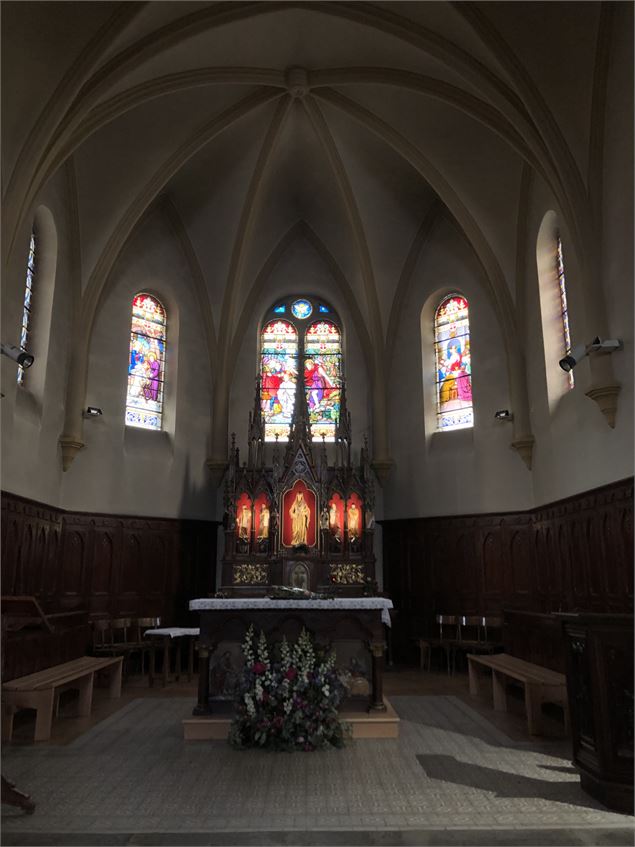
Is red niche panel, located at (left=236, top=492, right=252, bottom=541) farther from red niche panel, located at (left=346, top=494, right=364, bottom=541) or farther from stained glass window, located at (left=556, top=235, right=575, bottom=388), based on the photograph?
stained glass window, located at (left=556, top=235, right=575, bottom=388)

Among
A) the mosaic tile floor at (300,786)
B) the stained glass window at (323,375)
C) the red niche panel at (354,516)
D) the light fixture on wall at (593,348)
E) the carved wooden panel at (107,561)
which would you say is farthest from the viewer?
the stained glass window at (323,375)

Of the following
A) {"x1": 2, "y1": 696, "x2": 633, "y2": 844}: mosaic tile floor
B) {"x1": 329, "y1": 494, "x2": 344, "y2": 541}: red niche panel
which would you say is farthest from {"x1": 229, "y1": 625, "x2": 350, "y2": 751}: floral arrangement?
{"x1": 329, "y1": 494, "x2": 344, "y2": 541}: red niche panel

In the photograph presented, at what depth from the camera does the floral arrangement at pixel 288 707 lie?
23.6 feet

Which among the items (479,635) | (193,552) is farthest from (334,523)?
(479,635)

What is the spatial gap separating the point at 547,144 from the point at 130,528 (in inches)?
437

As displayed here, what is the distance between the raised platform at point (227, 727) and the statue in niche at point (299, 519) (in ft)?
19.7

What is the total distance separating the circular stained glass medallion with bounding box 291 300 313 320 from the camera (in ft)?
57.4

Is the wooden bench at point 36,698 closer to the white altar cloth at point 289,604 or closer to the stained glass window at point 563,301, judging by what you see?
the white altar cloth at point 289,604

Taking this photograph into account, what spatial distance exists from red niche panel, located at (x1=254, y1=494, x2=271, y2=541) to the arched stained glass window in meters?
4.63

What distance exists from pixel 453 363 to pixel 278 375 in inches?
177

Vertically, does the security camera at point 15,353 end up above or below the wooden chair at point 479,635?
above

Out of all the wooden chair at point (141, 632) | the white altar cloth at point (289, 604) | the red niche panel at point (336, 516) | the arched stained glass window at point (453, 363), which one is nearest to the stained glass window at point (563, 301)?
the arched stained glass window at point (453, 363)

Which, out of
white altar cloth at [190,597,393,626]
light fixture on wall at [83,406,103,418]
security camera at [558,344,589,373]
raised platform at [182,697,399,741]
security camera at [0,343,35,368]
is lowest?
raised platform at [182,697,399,741]

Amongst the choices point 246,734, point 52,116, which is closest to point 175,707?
point 246,734
